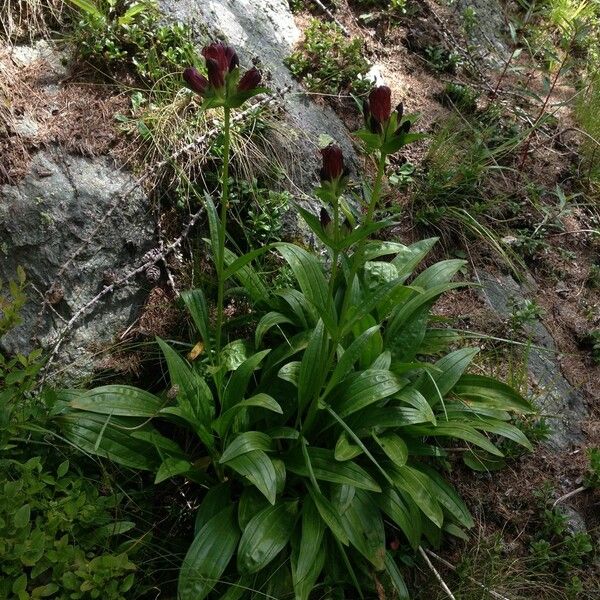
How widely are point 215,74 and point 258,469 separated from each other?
129cm

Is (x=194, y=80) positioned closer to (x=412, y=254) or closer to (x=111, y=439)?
(x=111, y=439)

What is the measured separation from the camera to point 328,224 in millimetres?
2068

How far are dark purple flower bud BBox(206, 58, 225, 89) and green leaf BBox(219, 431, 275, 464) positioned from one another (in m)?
1.17

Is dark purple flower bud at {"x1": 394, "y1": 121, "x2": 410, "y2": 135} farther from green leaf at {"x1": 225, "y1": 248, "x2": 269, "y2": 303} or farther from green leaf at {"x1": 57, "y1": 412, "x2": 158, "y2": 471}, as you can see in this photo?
green leaf at {"x1": 57, "y1": 412, "x2": 158, "y2": 471}

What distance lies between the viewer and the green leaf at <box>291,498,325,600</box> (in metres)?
2.12

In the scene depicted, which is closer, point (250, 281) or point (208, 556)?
point (208, 556)

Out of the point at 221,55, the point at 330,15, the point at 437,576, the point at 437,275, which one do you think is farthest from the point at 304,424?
the point at 330,15

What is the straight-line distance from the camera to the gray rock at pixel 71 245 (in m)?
2.56

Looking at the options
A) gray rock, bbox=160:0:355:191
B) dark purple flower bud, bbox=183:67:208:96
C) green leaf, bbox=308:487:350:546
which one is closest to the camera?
dark purple flower bud, bbox=183:67:208:96

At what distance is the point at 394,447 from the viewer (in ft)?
7.68

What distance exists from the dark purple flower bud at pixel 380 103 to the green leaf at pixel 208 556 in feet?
4.81

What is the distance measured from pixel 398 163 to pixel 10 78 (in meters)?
2.07

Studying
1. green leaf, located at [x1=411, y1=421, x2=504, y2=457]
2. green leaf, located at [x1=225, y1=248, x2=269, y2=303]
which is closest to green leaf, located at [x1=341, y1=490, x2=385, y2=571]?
green leaf, located at [x1=411, y1=421, x2=504, y2=457]

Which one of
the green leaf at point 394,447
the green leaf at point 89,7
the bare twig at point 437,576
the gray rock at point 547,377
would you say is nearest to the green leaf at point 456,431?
the green leaf at point 394,447
